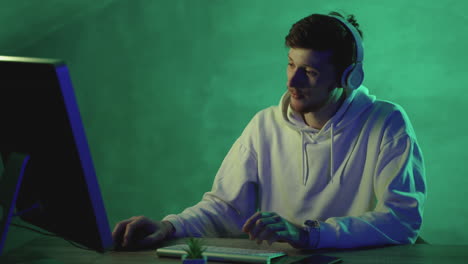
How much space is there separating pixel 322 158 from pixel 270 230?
65 cm

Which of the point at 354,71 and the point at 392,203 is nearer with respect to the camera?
the point at 392,203

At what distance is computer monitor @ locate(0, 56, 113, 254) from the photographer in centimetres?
119

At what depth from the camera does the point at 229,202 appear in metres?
2.18

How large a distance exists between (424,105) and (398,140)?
1.80 meters

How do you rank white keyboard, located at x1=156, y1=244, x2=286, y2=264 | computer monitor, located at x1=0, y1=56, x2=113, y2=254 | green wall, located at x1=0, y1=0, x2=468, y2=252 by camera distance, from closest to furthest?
1. computer monitor, located at x1=0, y1=56, x2=113, y2=254
2. white keyboard, located at x1=156, y1=244, x2=286, y2=264
3. green wall, located at x1=0, y1=0, x2=468, y2=252

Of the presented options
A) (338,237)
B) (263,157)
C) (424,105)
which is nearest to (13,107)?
(338,237)

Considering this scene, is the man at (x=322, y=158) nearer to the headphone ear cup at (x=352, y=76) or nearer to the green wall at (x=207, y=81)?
the headphone ear cup at (x=352, y=76)

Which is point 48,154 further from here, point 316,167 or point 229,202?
point 316,167

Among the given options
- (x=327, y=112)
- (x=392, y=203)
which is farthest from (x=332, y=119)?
(x=392, y=203)

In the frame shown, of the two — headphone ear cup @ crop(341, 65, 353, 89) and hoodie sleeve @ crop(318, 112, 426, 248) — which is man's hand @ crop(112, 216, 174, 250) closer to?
hoodie sleeve @ crop(318, 112, 426, 248)

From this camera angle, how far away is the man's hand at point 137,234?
5.69ft

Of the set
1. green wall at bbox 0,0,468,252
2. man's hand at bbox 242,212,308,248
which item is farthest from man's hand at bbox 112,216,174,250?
green wall at bbox 0,0,468,252

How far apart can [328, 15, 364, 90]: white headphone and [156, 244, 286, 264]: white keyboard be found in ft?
2.48

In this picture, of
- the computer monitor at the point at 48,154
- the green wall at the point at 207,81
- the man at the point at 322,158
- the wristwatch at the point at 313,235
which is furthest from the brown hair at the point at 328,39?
the green wall at the point at 207,81
